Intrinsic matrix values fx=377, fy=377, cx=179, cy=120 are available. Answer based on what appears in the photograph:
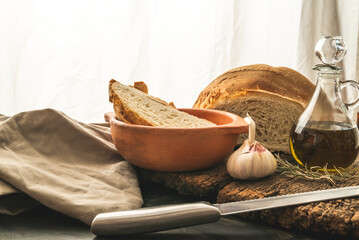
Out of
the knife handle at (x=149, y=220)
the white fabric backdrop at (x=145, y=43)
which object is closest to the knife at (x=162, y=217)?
the knife handle at (x=149, y=220)

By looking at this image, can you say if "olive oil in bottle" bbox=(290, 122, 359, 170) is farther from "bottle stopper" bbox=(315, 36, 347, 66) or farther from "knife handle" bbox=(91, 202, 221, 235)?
"knife handle" bbox=(91, 202, 221, 235)

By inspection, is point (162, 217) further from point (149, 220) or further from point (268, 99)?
point (268, 99)

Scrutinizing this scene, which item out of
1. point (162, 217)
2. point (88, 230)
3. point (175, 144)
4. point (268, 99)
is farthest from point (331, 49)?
point (88, 230)

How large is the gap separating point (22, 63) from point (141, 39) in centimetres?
64

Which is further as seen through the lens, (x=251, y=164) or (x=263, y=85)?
(x=263, y=85)

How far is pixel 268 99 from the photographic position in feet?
3.82

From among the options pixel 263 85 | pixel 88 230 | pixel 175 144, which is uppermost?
pixel 263 85

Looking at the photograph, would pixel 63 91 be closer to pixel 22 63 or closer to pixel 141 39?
pixel 22 63

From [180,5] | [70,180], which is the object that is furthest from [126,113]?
[180,5]

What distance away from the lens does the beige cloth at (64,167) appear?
0.78 m

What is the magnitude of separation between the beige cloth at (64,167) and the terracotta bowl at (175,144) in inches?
2.7

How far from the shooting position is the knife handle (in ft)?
2.12

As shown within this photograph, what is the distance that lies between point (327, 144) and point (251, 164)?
0.18m

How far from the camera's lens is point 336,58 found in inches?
35.2
